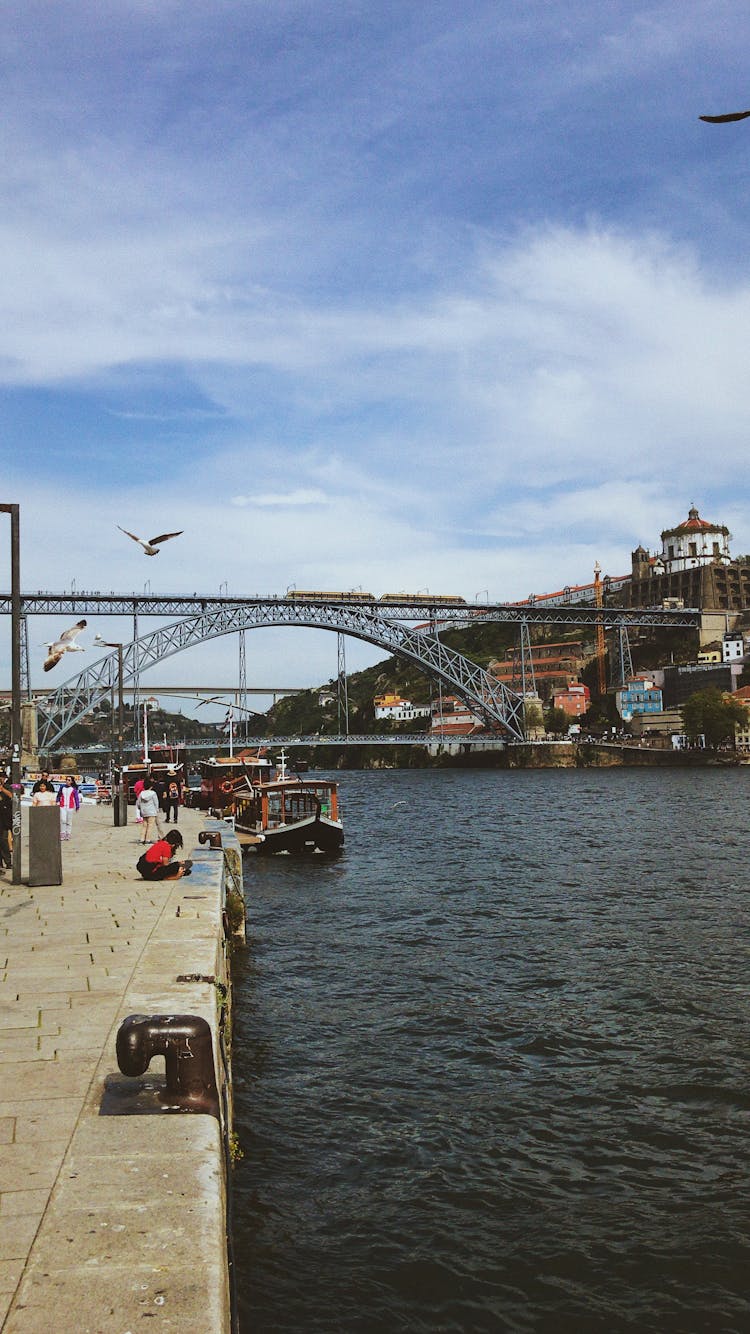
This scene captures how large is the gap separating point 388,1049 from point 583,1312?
5172 millimetres

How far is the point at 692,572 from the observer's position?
141875 mm

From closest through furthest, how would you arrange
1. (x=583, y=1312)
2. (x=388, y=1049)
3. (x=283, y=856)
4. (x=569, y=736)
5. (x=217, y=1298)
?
(x=217, y=1298)
(x=583, y=1312)
(x=388, y=1049)
(x=283, y=856)
(x=569, y=736)

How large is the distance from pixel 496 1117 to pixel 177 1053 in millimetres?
4857

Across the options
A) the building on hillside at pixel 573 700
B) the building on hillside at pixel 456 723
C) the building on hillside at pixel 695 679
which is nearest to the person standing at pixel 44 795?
the building on hillside at pixel 695 679

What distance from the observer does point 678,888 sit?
2308 cm

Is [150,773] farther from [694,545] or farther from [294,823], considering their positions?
[694,545]

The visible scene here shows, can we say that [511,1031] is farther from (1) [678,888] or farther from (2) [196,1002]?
(1) [678,888]

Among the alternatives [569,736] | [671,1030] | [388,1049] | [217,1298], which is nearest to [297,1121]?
[388,1049]

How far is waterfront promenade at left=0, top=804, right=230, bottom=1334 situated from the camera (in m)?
3.65

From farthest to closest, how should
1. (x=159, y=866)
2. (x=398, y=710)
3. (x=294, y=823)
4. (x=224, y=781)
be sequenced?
1. (x=398, y=710)
2. (x=224, y=781)
3. (x=294, y=823)
4. (x=159, y=866)

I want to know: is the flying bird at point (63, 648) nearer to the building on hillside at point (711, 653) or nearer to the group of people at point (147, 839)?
the group of people at point (147, 839)

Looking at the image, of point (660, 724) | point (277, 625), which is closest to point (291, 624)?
point (277, 625)

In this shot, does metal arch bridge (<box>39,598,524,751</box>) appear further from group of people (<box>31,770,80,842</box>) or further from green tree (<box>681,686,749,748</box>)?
group of people (<box>31,770,80,842</box>)

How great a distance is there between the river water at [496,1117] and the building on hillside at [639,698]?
104256 mm
